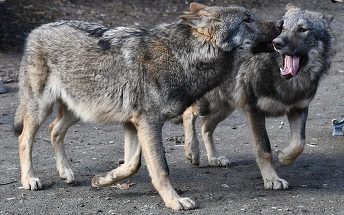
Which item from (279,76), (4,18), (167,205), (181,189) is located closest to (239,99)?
(279,76)

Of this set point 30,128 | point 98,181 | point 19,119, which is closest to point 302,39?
point 98,181

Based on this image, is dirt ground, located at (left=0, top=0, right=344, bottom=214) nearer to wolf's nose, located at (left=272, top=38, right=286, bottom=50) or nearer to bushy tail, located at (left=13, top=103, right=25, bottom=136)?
bushy tail, located at (left=13, top=103, right=25, bottom=136)

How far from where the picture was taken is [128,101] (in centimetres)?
641

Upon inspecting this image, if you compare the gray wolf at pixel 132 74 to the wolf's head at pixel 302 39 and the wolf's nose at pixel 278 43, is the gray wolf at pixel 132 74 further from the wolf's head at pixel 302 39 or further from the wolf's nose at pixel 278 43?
the wolf's head at pixel 302 39

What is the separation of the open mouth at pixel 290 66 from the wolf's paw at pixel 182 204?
4.69ft

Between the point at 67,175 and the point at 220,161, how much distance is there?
5.26 ft

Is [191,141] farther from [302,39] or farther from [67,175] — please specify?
[302,39]

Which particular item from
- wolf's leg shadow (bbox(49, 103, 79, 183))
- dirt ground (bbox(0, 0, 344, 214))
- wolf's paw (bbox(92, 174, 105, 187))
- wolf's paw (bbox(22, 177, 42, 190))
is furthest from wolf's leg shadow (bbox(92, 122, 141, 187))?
wolf's leg shadow (bbox(49, 103, 79, 183))

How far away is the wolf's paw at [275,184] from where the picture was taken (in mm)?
6695

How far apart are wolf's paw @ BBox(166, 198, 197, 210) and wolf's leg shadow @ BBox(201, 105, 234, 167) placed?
1702mm

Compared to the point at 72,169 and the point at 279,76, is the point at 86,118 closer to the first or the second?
the point at 72,169

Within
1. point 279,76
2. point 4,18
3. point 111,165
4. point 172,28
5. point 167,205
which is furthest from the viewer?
point 4,18

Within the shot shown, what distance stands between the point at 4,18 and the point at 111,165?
740 centimetres

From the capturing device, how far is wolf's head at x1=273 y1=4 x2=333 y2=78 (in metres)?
6.75
